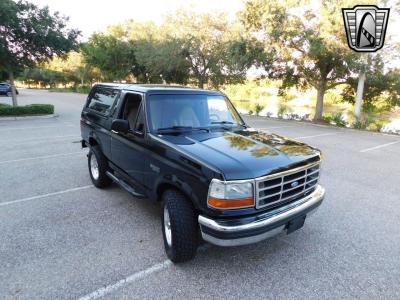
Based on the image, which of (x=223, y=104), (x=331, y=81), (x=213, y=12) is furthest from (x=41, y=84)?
(x=223, y=104)

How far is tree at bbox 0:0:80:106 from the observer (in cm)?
1348

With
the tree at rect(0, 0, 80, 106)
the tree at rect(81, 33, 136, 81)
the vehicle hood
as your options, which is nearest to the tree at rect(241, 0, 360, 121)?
the tree at rect(0, 0, 80, 106)

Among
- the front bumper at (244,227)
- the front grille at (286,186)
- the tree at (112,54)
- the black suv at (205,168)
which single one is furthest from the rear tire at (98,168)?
the tree at (112,54)

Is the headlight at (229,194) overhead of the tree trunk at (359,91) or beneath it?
beneath

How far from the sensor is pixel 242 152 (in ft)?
9.66

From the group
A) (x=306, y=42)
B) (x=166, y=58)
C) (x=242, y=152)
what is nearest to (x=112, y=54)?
(x=166, y=58)

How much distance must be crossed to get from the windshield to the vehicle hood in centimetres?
27

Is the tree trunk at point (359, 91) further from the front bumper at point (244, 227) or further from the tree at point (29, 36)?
the tree at point (29, 36)

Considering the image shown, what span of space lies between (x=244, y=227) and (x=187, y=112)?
1863mm

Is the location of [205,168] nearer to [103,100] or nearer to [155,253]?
[155,253]

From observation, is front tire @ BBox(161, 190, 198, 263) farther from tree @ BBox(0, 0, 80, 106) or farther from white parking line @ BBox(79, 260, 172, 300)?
tree @ BBox(0, 0, 80, 106)

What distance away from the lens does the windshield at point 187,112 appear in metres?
3.61

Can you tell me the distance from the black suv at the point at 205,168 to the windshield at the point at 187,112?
0.01 meters

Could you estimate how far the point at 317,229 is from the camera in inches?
152
